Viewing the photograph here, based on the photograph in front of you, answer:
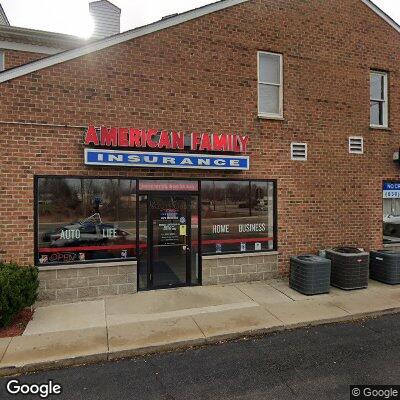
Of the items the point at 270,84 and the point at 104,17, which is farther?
the point at 104,17

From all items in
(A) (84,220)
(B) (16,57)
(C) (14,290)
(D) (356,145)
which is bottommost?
(C) (14,290)

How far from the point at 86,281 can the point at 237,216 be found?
13.6 feet

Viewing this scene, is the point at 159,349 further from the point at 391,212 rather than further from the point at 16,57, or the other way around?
the point at 16,57

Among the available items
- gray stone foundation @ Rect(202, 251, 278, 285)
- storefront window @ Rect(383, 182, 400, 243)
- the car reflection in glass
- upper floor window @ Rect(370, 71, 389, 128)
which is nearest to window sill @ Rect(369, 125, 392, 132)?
upper floor window @ Rect(370, 71, 389, 128)

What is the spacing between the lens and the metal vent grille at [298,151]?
946 centimetres

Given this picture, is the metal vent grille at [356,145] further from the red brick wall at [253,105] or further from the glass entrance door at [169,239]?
the glass entrance door at [169,239]

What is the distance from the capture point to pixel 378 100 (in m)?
10.5

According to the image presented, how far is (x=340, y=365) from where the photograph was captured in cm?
494

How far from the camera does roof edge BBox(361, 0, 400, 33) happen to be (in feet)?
33.7

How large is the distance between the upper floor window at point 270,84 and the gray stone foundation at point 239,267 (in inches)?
157

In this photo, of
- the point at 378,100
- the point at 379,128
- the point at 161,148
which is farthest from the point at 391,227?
the point at 161,148

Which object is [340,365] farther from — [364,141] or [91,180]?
[364,141]

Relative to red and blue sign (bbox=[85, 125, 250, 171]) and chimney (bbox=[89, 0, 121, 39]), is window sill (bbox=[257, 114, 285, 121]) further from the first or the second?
chimney (bbox=[89, 0, 121, 39])

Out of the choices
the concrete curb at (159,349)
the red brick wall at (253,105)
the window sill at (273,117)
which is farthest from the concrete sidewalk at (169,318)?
the window sill at (273,117)
